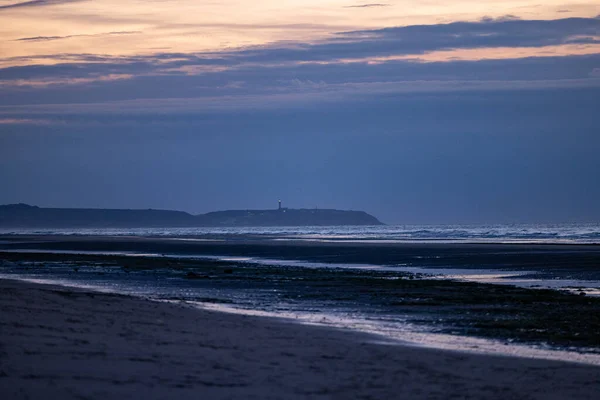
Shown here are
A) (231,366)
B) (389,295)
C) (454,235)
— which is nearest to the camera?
(231,366)

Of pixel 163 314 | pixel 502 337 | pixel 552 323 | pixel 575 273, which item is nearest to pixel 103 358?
pixel 163 314

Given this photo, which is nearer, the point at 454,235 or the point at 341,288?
the point at 341,288

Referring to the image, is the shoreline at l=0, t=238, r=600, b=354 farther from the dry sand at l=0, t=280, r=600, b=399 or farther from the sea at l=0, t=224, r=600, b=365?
the dry sand at l=0, t=280, r=600, b=399

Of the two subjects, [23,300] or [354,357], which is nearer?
[354,357]

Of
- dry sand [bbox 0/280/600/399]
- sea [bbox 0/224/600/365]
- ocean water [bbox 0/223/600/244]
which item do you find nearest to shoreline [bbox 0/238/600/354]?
sea [bbox 0/224/600/365]

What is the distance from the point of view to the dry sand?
793 centimetres

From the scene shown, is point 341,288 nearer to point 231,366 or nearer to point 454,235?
point 231,366

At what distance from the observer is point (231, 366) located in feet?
30.1

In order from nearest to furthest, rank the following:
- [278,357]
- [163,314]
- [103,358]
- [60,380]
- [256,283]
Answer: [60,380] < [103,358] < [278,357] < [163,314] < [256,283]

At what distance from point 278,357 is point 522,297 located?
10.5 meters

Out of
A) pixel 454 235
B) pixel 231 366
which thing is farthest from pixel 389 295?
pixel 454 235

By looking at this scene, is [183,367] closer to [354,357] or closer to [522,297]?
[354,357]

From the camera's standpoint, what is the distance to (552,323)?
14336mm

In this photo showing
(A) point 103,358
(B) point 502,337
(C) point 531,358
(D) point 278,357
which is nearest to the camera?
(A) point 103,358
